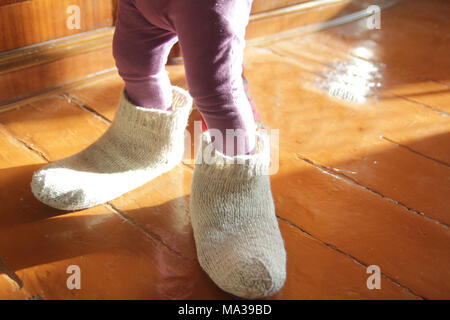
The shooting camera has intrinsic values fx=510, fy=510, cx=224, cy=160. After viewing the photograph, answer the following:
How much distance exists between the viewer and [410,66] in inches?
48.2

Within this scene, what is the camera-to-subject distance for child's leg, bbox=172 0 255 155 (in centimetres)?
56

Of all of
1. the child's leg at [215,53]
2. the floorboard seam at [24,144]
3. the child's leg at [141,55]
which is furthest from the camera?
the floorboard seam at [24,144]

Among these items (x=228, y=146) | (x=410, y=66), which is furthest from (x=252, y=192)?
(x=410, y=66)

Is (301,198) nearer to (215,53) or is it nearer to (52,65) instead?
(215,53)

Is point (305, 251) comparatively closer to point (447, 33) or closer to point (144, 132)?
point (144, 132)

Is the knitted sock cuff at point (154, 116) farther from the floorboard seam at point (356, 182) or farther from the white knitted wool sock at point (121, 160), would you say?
the floorboard seam at point (356, 182)

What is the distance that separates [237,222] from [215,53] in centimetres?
22

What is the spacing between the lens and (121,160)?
765mm

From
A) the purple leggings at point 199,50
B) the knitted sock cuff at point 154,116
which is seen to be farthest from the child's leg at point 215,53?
the knitted sock cuff at point 154,116

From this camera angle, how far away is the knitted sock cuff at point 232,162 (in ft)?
2.10

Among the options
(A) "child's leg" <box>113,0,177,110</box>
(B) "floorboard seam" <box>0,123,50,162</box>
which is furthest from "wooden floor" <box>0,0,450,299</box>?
(A) "child's leg" <box>113,0,177,110</box>

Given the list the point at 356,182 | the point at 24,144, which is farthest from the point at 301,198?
the point at 24,144

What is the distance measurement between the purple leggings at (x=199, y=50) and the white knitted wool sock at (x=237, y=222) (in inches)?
1.1

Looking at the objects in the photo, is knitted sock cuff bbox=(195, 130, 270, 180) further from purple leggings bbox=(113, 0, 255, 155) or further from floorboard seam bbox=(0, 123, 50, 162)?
floorboard seam bbox=(0, 123, 50, 162)
